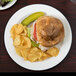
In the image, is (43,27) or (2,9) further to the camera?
(2,9)

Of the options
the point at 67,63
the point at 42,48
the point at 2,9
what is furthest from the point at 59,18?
the point at 2,9

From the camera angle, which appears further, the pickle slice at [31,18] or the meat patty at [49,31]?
the pickle slice at [31,18]

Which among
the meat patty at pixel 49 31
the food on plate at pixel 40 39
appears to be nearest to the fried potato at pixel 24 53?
the food on plate at pixel 40 39

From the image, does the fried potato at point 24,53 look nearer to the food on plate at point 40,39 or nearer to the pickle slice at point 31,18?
the food on plate at point 40,39

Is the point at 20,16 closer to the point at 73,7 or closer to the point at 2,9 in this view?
the point at 2,9

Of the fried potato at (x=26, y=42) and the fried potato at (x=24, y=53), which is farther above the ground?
the fried potato at (x=26, y=42)

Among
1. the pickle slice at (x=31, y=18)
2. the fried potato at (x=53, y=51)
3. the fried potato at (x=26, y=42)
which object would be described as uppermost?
the pickle slice at (x=31, y=18)

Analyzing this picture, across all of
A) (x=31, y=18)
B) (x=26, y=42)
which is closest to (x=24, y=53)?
(x=26, y=42)
